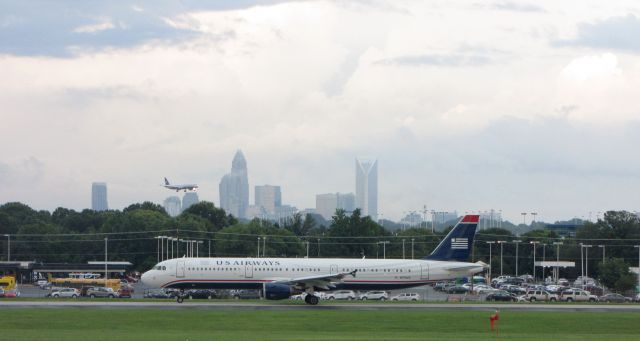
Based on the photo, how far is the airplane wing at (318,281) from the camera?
71.2 metres

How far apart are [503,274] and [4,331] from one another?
128968 millimetres

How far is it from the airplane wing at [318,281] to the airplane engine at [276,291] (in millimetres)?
793

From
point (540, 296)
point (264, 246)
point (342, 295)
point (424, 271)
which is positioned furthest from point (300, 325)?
point (264, 246)

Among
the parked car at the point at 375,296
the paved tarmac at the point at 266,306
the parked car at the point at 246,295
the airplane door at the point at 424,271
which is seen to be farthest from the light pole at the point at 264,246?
the paved tarmac at the point at 266,306

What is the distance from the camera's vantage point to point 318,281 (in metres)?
71.6

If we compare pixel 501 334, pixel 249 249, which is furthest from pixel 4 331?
pixel 249 249

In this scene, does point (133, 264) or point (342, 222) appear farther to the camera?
point (342, 222)

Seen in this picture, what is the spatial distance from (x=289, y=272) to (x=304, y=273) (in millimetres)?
1093

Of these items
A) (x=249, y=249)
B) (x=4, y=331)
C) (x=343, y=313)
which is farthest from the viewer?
(x=249, y=249)

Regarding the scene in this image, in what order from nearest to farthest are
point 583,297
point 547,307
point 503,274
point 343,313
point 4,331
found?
point 4,331 → point 343,313 → point 547,307 → point 583,297 → point 503,274

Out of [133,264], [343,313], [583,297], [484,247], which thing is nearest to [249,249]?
[133,264]

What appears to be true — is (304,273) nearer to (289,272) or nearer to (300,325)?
(289,272)

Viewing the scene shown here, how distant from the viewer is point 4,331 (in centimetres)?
4756

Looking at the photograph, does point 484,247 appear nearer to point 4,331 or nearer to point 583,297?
point 583,297
